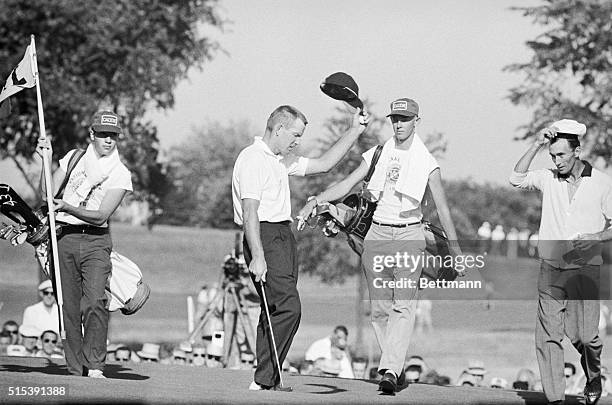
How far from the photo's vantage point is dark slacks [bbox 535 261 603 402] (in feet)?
30.7

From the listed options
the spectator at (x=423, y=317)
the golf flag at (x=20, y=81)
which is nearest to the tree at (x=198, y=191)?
the spectator at (x=423, y=317)

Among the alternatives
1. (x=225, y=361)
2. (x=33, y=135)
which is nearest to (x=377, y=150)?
(x=225, y=361)

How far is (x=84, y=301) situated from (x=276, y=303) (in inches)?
67.3

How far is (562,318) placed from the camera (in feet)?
31.1

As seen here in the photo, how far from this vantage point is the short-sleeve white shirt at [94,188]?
9961 mm

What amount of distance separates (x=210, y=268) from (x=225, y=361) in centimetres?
738

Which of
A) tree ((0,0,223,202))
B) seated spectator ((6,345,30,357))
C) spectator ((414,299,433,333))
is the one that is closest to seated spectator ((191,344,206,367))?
seated spectator ((6,345,30,357))

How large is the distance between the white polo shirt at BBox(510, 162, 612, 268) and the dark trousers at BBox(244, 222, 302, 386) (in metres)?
1.91

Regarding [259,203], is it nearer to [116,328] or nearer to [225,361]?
[225,361]

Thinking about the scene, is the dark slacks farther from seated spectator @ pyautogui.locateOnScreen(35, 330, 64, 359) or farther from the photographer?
seated spectator @ pyautogui.locateOnScreen(35, 330, 64, 359)

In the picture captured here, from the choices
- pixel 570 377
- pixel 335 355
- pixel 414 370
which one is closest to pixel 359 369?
pixel 335 355

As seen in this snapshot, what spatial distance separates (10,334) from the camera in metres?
15.8

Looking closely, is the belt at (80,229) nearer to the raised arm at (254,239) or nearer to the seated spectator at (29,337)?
the raised arm at (254,239)

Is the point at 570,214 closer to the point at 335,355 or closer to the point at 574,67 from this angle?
the point at 335,355
